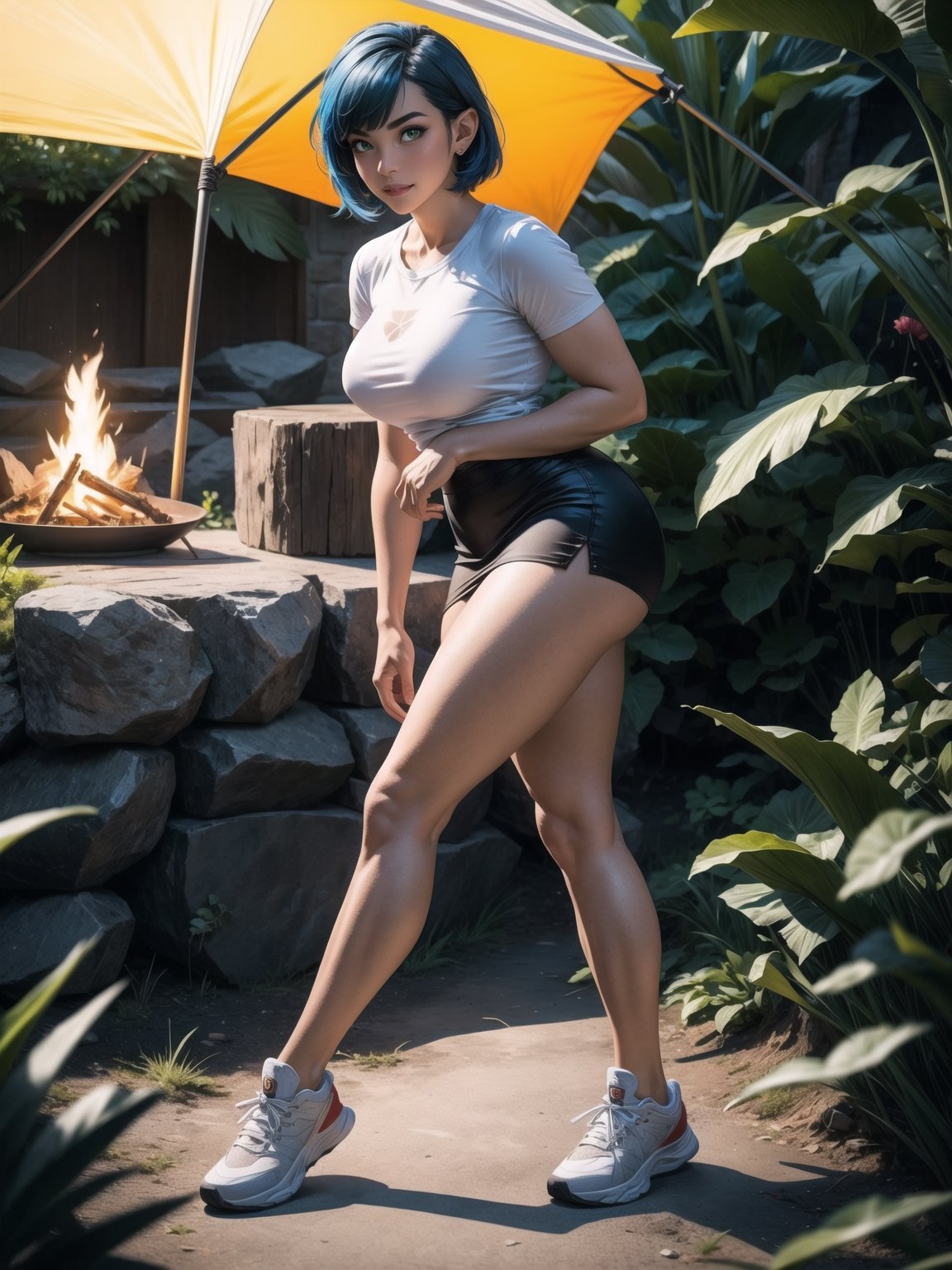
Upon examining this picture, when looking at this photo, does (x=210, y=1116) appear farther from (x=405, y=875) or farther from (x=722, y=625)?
(x=722, y=625)

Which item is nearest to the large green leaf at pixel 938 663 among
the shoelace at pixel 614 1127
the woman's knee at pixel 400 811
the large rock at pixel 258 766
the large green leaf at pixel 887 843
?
the shoelace at pixel 614 1127

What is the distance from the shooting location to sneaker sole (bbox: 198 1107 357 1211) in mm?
2268

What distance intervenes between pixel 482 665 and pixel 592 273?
288 cm

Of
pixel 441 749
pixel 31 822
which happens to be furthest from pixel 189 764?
pixel 31 822

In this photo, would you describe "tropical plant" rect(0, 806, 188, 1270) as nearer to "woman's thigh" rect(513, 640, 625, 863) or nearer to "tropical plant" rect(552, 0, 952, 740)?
"woman's thigh" rect(513, 640, 625, 863)

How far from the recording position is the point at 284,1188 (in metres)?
2.29

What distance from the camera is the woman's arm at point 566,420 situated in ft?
7.63

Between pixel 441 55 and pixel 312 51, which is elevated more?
pixel 312 51

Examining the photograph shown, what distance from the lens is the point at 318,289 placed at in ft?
23.0

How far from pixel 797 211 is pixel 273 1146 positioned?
2893 mm

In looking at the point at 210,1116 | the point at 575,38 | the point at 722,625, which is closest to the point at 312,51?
the point at 575,38

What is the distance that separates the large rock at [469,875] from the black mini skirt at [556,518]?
170cm

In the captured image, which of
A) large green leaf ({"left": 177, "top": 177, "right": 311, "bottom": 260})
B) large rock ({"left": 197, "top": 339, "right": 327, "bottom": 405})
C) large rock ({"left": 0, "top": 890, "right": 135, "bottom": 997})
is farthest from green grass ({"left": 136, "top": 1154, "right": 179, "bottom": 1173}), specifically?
large green leaf ({"left": 177, "top": 177, "right": 311, "bottom": 260})

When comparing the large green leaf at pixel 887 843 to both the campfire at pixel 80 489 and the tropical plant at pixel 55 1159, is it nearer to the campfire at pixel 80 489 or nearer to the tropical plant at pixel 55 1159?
the tropical plant at pixel 55 1159
